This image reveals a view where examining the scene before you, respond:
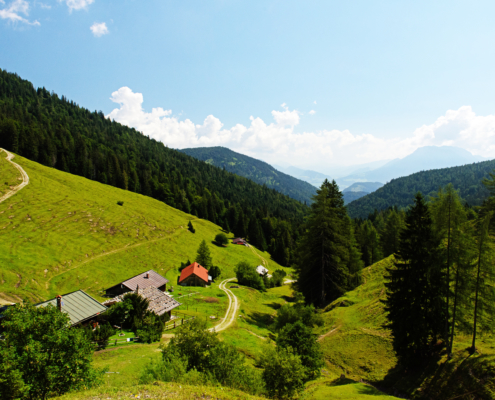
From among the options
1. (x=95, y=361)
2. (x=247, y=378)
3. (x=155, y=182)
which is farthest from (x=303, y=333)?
(x=155, y=182)

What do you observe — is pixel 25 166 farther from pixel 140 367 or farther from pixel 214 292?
pixel 140 367

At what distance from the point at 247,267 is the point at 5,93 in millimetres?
236772

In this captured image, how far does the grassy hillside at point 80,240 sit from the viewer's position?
151 ft

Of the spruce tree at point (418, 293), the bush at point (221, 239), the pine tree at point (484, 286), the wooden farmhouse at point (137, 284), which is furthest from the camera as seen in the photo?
the bush at point (221, 239)

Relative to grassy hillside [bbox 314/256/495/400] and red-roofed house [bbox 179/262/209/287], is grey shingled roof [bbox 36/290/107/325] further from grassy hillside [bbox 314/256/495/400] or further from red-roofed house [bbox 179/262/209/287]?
red-roofed house [bbox 179/262/209/287]

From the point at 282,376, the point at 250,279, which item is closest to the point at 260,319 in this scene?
the point at 250,279

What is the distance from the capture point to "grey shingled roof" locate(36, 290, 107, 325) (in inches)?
1128

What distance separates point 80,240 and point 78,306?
120ft

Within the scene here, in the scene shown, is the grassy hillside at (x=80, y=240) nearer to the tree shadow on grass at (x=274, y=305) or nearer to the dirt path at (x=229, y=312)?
the dirt path at (x=229, y=312)

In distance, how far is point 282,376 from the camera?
62.3ft

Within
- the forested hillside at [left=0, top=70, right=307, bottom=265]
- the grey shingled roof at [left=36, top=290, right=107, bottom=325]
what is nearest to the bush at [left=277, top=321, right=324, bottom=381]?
the grey shingled roof at [left=36, top=290, right=107, bottom=325]

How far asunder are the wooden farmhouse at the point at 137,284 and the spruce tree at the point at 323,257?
2889 cm

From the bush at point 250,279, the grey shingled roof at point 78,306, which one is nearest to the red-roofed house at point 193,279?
the bush at point 250,279

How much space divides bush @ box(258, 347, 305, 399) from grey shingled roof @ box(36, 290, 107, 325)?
2203 cm
